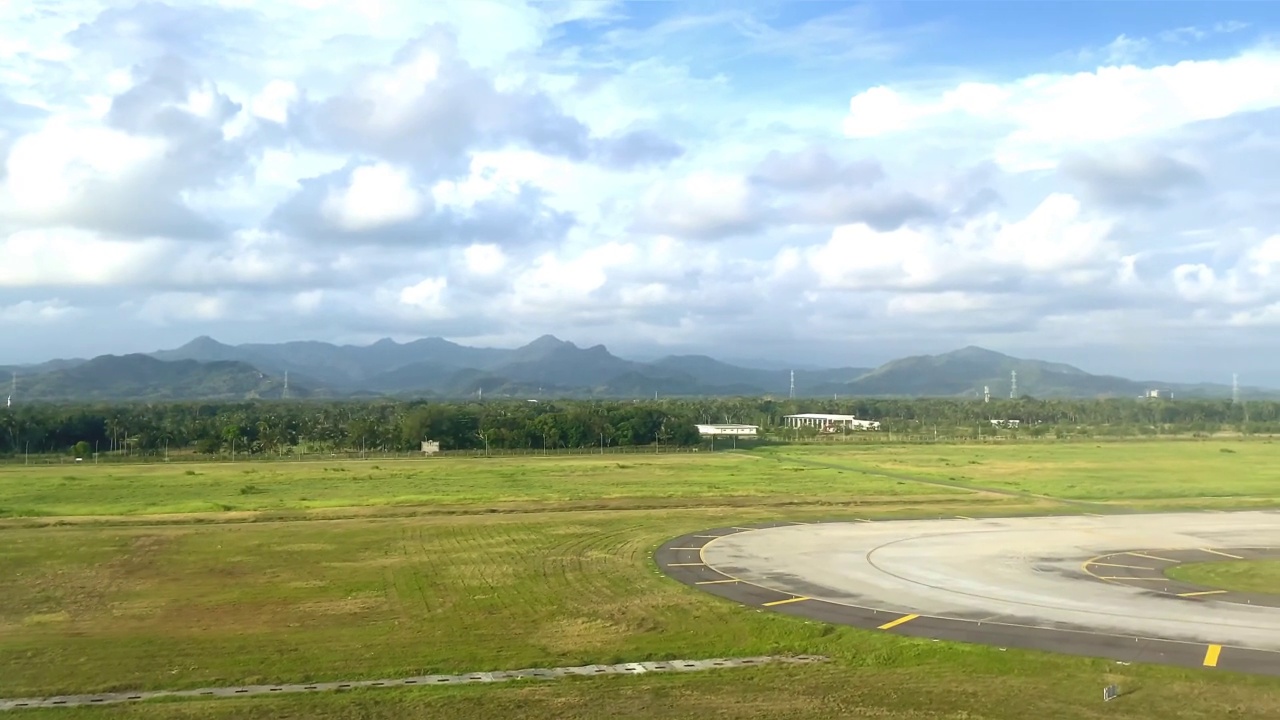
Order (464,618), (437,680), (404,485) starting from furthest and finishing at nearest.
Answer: (404,485)
(464,618)
(437,680)

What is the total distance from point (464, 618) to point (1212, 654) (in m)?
15.7

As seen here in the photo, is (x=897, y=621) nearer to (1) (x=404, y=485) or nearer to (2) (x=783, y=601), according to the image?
(2) (x=783, y=601)

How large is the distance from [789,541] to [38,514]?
3387 cm

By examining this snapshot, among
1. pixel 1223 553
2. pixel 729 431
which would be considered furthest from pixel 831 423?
pixel 1223 553

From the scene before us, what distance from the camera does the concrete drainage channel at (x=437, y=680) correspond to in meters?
17.2

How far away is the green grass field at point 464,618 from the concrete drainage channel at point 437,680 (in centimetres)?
45

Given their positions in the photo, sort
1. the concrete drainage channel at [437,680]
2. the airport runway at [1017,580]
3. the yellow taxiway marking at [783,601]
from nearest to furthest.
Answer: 1. the concrete drainage channel at [437,680]
2. the airport runway at [1017,580]
3. the yellow taxiway marking at [783,601]

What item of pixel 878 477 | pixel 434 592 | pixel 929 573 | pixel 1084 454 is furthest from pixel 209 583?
pixel 1084 454

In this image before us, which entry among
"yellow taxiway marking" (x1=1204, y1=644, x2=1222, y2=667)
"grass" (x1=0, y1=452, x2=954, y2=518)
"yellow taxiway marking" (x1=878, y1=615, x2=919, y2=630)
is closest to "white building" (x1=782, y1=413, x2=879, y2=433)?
"grass" (x1=0, y1=452, x2=954, y2=518)

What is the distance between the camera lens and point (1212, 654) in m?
20.1

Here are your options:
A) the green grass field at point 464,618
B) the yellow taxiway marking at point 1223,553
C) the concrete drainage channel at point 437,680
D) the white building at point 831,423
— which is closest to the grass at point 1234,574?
the yellow taxiway marking at point 1223,553

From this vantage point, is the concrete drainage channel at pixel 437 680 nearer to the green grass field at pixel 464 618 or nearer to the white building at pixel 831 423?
the green grass field at pixel 464 618

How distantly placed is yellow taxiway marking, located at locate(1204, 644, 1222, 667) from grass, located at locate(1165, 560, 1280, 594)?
286 inches

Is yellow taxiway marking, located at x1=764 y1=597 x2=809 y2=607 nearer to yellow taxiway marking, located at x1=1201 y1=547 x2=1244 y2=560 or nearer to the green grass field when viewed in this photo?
the green grass field
